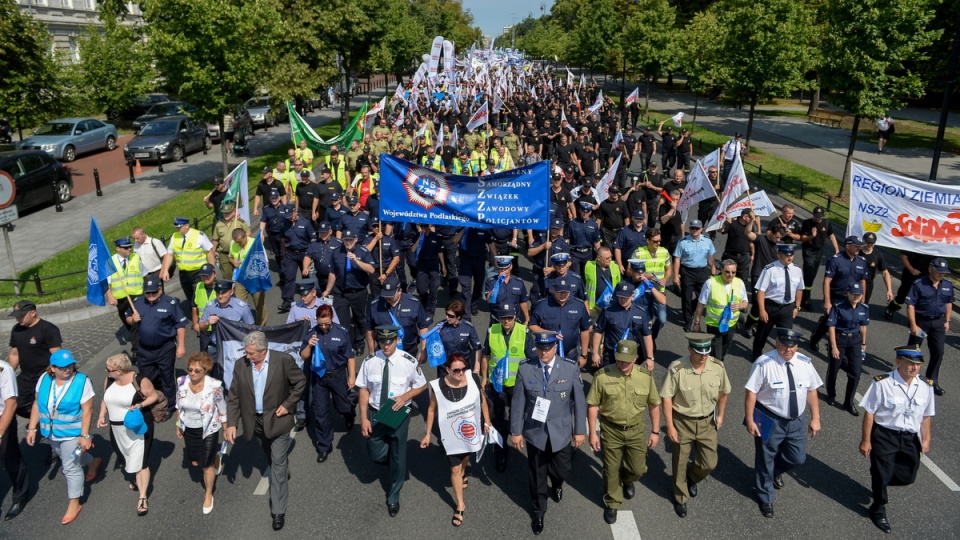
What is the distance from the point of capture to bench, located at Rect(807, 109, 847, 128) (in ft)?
124

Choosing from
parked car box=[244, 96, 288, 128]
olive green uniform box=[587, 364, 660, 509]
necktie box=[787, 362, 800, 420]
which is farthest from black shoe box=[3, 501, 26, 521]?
parked car box=[244, 96, 288, 128]

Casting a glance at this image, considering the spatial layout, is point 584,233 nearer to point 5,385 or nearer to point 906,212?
point 906,212

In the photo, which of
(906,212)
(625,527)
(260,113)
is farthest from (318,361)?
(260,113)

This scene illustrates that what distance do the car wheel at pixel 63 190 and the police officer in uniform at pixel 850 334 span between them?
2087 cm

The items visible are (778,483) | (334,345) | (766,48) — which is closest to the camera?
(778,483)

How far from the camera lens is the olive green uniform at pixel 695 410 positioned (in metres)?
6.54

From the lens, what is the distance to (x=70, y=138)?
90.3ft

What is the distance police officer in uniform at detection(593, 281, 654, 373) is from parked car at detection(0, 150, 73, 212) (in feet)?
57.3

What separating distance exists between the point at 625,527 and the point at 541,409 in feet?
4.97

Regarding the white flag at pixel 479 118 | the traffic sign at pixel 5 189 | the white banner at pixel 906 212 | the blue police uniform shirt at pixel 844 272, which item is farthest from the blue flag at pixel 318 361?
the white flag at pixel 479 118

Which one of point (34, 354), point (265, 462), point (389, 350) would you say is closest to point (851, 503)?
point (389, 350)

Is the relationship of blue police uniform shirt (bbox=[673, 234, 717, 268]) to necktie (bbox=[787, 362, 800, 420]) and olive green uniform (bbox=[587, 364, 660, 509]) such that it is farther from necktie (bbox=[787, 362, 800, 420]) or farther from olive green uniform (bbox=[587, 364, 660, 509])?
olive green uniform (bbox=[587, 364, 660, 509])

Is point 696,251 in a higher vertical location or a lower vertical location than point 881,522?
higher

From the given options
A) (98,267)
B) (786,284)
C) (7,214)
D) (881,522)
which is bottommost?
(881,522)
